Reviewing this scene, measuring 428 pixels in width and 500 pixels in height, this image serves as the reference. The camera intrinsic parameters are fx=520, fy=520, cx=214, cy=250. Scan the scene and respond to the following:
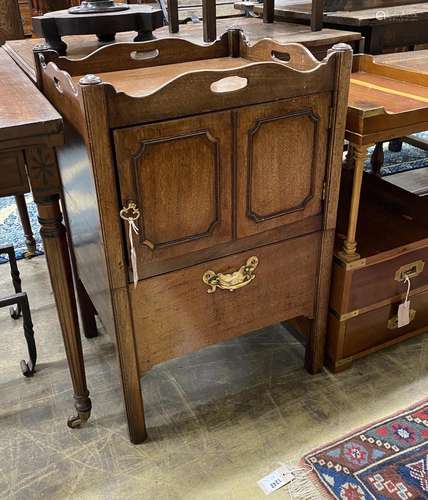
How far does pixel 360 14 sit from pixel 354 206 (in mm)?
1091

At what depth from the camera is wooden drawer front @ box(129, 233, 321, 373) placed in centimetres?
116

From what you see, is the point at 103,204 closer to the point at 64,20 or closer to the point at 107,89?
the point at 107,89

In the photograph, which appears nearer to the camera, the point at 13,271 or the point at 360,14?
the point at 13,271

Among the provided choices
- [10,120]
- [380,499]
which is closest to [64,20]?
[10,120]

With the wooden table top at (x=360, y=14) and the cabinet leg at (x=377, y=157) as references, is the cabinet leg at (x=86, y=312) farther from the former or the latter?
the cabinet leg at (x=377, y=157)

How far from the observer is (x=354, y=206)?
1281mm

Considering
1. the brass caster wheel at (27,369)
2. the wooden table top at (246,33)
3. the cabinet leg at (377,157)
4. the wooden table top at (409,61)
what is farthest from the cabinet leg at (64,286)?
the cabinet leg at (377,157)

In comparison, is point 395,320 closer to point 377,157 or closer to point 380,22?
point 380,22

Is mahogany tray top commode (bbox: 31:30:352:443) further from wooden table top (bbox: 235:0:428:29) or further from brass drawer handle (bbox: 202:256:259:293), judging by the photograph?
wooden table top (bbox: 235:0:428:29)

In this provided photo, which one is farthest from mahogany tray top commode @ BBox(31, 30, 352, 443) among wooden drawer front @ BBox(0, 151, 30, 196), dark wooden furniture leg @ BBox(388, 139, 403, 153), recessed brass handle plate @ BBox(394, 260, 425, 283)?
dark wooden furniture leg @ BBox(388, 139, 403, 153)

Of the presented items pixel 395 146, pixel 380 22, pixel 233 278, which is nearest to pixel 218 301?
pixel 233 278

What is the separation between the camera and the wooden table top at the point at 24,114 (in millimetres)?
907

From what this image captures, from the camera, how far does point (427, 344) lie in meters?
1.60

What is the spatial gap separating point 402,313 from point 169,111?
3.00ft
